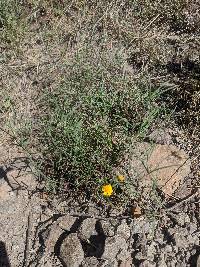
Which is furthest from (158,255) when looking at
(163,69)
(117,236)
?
(163,69)

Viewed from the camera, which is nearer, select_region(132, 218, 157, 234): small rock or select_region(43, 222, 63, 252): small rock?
select_region(132, 218, 157, 234): small rock

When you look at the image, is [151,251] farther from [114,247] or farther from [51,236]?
[51,236]

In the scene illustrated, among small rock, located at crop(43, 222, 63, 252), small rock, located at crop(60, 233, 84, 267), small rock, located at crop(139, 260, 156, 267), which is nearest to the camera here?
small rock, located at crop(139, 260, 156, 267)

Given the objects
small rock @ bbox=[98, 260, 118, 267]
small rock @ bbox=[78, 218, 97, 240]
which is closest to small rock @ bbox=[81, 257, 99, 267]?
small rock @ bbox=[98, 260, 118, 267]

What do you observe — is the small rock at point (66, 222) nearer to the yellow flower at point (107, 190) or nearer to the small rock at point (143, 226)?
the yellow flower at point (107, 190)

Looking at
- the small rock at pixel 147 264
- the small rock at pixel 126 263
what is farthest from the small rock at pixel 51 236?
the small rock at pixel 147 264

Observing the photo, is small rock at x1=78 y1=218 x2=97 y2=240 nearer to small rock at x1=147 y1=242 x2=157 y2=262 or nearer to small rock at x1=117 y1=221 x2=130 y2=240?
small rock at x1=117 y1=221 x2=130 y2=240

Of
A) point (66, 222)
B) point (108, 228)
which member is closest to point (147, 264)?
point (108, 228)
